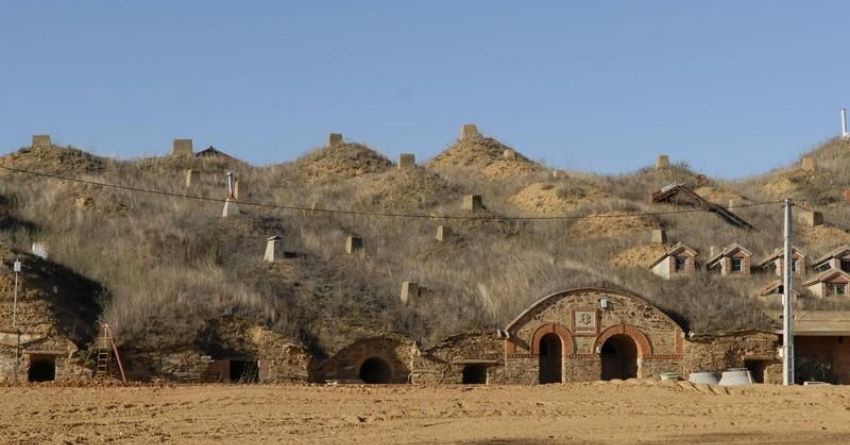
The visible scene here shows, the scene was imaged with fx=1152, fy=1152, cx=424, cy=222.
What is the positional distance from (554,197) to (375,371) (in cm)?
2096

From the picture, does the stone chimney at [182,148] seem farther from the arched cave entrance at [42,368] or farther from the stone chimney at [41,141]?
the arched cave entrance at [42,368]

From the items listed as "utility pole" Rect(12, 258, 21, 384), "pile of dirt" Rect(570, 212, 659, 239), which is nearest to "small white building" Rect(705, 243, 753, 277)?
"pile of dirt" Rect(570, 212, 659, 239)

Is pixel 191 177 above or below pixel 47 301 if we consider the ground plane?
above

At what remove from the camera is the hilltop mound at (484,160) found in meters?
63.5

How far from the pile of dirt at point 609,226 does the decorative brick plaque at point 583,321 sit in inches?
490

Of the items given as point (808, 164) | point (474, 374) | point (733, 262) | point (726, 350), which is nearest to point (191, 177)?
point (474, 374)

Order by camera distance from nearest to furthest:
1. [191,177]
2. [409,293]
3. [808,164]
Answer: [409,293], [191,177], [808,164]

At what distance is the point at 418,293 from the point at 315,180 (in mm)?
24369

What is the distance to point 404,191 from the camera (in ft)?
185

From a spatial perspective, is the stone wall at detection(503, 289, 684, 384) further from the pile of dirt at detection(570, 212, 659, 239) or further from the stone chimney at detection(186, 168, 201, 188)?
the stone chimney at detection(186, 168, 201, 188)

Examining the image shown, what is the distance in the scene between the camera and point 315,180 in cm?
6247

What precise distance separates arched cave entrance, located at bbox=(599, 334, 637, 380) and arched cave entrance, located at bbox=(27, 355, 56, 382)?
57.5 ft

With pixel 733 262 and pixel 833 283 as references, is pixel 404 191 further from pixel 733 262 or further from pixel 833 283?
pixel 833 283

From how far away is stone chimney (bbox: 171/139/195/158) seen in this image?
2436 inches
